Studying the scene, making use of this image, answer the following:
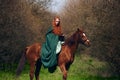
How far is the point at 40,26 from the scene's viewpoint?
37.9 m

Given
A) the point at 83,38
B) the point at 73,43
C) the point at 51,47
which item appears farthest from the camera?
the point at 51,47

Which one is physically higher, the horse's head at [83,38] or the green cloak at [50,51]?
the horse's head at [83,38]

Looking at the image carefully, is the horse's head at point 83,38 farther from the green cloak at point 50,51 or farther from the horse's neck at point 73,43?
the green cloak at point 50,51

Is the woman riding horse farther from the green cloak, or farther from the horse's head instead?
the horse's head

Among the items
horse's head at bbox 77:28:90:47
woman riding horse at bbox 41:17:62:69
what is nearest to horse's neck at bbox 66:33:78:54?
horse's head at bbox 77:28:90:47

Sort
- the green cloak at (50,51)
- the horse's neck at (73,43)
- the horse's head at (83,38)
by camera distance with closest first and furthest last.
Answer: the horse's head at (83,38), the horse's neck at (73,43), the green cloak at (50,51)

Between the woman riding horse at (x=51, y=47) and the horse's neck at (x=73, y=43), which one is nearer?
the horse's neck at (x=73, y=43)

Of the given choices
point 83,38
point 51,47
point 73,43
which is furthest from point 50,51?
point 83,38

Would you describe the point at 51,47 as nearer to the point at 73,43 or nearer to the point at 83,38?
the point at 73,43

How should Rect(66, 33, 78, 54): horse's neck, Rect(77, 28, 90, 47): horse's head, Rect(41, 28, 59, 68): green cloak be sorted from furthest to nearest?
Rect(41, 28, 59, 68): green cloak → Rect(66, 33, 78, 54): horse's neck → Rect(77, 28, 90, 47): horse's head

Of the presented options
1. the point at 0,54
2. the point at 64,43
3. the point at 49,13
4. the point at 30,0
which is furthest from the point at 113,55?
the point at 49,13

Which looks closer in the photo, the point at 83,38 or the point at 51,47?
the point at 83,38

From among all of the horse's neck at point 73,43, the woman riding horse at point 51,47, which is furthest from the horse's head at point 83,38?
the woman riding horse at point 51,47

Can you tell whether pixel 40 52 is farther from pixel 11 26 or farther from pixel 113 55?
pixel 11 26
